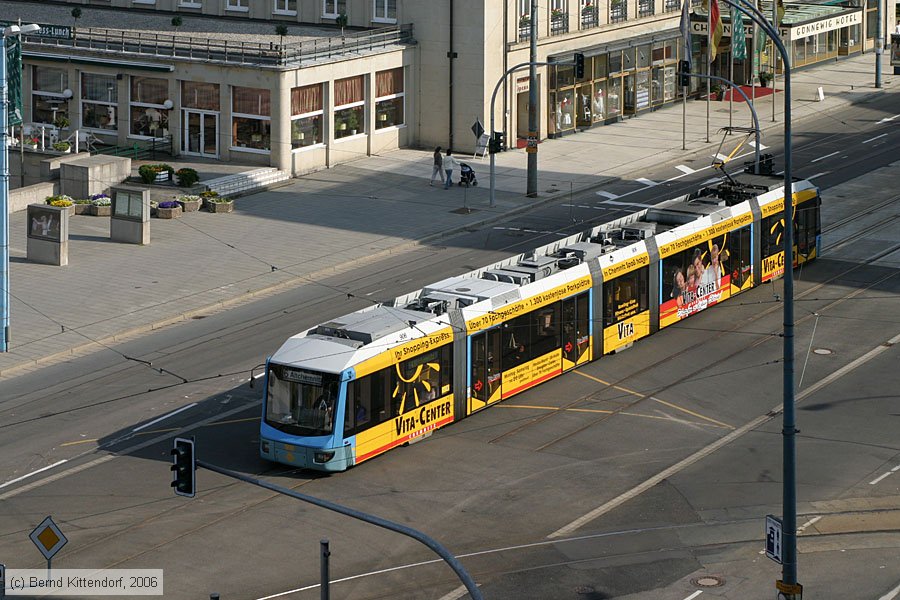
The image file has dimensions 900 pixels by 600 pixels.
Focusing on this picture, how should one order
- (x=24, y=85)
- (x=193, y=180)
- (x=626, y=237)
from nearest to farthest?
(x=626, y=237)
(x=193, y=180)
(x=24, y=85)

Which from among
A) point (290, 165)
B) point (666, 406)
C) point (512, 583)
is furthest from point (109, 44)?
point (512, 583)

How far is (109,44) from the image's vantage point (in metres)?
68.3

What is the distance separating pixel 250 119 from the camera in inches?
2549

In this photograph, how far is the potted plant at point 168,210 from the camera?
56.2 metres

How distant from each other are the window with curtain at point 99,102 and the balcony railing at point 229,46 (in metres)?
1.45

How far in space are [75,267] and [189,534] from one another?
23.0m

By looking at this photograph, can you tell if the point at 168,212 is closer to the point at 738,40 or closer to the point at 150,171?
the point at 150,171

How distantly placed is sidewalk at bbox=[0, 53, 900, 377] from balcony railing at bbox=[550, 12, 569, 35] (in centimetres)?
504

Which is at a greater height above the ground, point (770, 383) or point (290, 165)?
point (290, 165)

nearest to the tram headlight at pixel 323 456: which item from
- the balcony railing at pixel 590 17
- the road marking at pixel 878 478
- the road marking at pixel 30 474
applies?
the road marking at pixel 30 474

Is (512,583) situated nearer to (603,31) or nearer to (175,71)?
(175,71)

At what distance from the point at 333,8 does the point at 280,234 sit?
70.0ft

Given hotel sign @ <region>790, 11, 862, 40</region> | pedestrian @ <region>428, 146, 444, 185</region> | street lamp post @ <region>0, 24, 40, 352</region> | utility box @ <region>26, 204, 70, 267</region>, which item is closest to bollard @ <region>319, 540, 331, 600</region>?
street lamp post @ <region>0, 24, 40, 352</region>

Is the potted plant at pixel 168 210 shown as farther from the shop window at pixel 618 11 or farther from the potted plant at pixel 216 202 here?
the shop window at pixel 618 11
